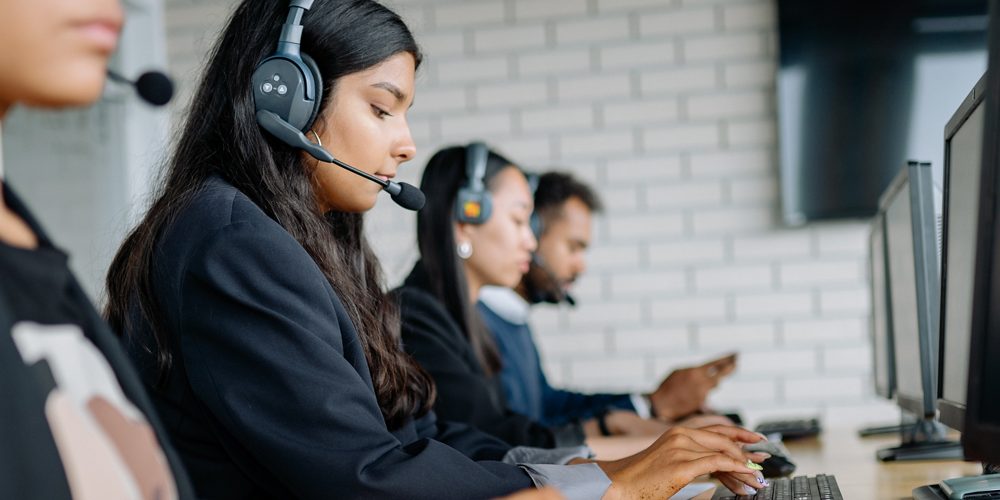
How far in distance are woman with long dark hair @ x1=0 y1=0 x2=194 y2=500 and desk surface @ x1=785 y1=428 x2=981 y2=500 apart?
3.65ft

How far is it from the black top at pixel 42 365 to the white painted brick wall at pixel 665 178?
3.00 m

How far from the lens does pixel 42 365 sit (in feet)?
2.25

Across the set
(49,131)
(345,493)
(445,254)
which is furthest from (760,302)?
(345,493)

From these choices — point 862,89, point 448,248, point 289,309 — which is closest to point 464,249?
point 448,248

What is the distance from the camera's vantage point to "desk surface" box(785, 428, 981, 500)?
163 centimetres

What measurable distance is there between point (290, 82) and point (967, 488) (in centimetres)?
95

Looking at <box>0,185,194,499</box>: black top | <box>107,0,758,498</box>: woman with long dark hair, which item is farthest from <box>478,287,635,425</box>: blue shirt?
<box>0,185,194,499</box>: black top

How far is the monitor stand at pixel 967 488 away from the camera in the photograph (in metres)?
1.32

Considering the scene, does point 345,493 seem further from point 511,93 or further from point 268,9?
point 511,93

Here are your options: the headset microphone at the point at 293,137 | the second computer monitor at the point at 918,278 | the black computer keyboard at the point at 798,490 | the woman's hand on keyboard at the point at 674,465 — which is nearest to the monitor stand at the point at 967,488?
the black computer keyboard at the point at 798,490

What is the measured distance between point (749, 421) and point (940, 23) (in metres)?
1.44

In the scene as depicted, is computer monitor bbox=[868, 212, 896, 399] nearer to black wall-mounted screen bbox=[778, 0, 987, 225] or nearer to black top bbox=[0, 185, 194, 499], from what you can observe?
black wall-mounted screen bbox=[778, 0, 987, 225]

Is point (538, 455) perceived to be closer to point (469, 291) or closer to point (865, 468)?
point (865, 468)

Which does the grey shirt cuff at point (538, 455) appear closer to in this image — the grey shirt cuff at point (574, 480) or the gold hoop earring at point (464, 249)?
the grey shirt cuff at point (574, 480)
